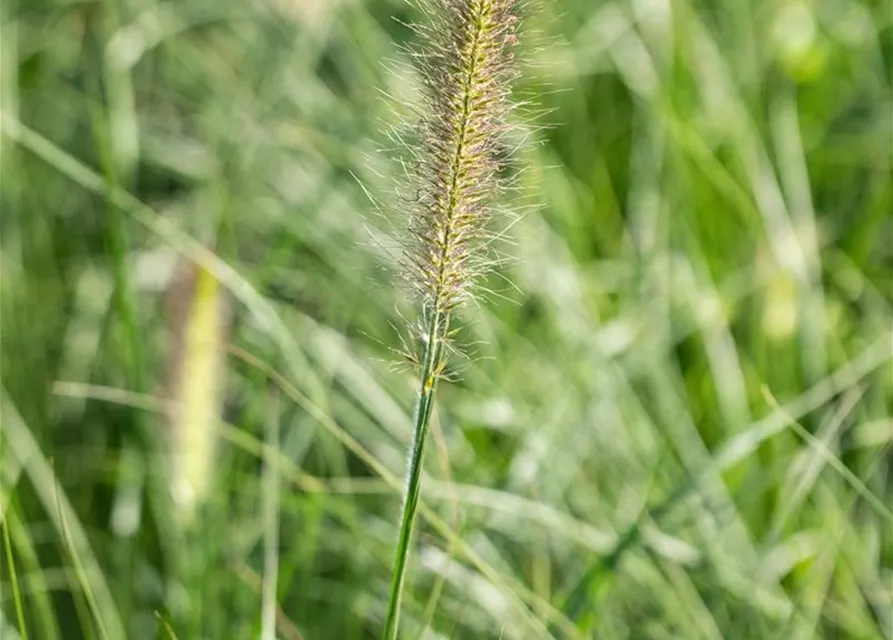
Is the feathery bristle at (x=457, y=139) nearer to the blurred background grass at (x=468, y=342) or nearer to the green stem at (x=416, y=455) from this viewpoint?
the green stem at (x=416, y=455)

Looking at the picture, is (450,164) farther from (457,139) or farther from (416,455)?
(416,455)

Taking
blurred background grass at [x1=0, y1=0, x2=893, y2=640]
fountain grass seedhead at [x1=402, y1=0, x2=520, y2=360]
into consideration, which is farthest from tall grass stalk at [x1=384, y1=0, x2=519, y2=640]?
blurred background grass at [x1=0, y1=0, x2=893, y2=640]

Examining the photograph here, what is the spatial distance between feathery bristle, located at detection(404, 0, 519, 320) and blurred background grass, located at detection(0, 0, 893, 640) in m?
0.47

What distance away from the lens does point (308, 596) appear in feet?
7.14

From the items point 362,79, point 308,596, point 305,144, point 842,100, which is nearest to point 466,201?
point 308,596

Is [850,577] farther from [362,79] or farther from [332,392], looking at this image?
[362,79]

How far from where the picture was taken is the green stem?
41.5 inches

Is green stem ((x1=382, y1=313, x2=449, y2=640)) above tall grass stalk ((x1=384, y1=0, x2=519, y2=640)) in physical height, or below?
below

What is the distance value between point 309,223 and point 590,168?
87 centimetres

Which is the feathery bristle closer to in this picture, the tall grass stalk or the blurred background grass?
the tall grass stalk

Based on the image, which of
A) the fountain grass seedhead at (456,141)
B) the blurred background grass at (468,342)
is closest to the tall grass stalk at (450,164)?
the fountain grass seedhead at (456,141)

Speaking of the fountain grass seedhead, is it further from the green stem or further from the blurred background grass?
the blurred background grass

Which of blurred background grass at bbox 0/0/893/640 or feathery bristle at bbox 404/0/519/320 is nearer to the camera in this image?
feathery bristle at bbox 404/0/519/320

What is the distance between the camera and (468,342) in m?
2.30
